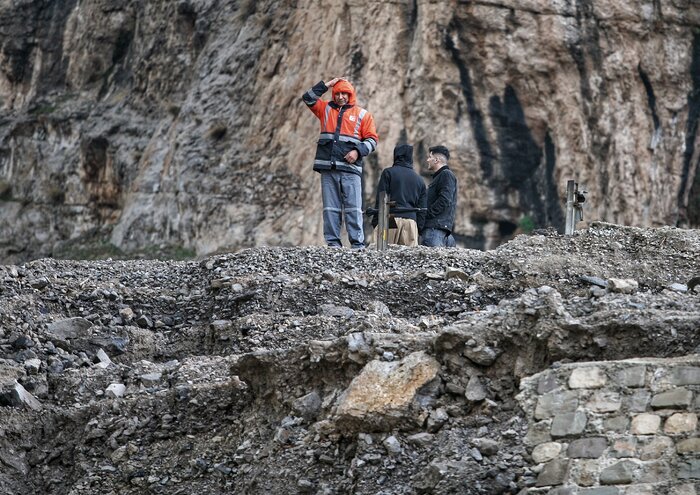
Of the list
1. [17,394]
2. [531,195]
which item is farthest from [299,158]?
[17,394]

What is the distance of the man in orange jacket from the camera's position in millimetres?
18047

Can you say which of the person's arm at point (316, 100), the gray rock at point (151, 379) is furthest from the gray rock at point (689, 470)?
the person's arm at point (316, 100)

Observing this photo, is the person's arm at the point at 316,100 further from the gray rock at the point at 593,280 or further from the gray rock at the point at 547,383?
the gray rock at the point at 547,383

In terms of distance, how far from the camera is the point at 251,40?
30266mm

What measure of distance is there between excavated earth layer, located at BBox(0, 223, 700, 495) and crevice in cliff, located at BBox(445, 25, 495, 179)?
10.5 m

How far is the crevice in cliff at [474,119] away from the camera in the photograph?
27938 mm

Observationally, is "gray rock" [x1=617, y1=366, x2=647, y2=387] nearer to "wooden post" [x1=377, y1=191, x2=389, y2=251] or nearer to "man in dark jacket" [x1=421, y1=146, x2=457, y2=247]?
"wooden post" [x1=377, y1=191, x2=389, y2=251]

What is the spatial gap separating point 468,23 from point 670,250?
1189cm

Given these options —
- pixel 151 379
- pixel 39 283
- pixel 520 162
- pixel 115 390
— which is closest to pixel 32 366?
pixel 115 390

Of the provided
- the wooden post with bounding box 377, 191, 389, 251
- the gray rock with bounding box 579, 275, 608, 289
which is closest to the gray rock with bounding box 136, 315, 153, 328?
the wooden post with bounding box 377, 191, 389, 251

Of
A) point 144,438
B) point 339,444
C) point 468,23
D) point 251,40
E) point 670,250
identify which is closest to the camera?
point 339,444

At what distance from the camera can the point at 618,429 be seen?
34.9ft

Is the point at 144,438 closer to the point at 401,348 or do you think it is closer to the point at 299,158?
the point at 401,348

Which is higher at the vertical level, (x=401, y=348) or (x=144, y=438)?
(x=401, y=348)
